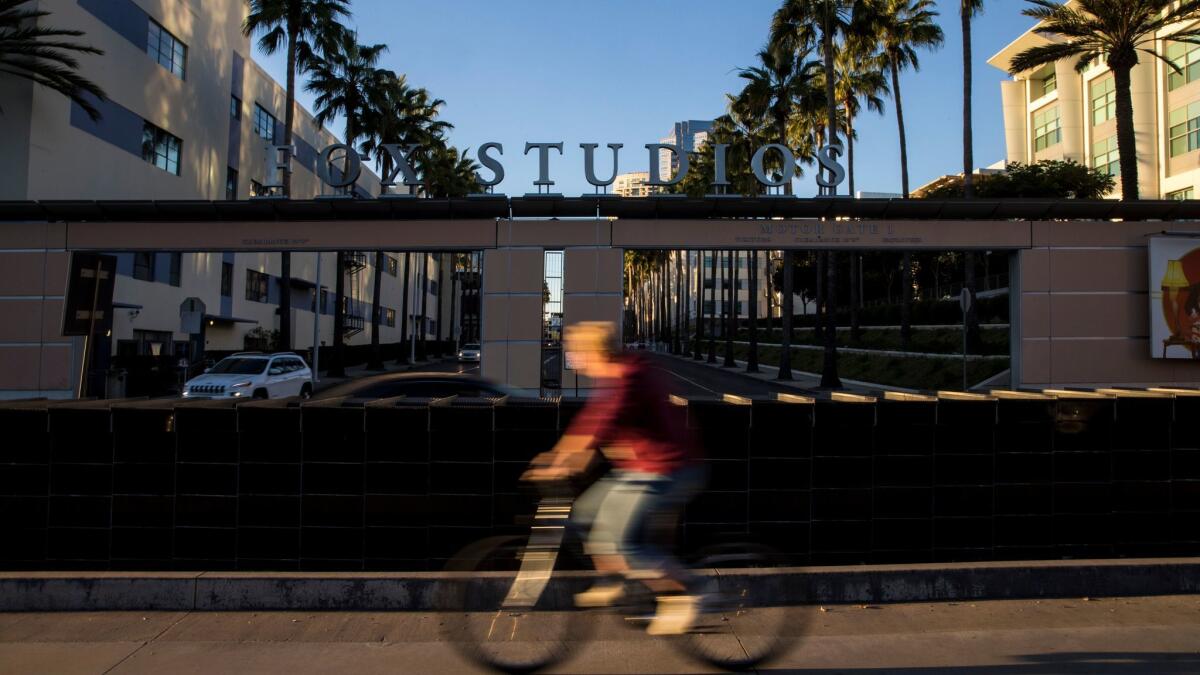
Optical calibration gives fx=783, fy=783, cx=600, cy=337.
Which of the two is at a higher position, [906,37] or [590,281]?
[906,37]

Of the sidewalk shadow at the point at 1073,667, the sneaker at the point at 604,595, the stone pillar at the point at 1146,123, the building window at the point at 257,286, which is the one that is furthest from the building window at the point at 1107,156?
the sneaker at the point at 604,595

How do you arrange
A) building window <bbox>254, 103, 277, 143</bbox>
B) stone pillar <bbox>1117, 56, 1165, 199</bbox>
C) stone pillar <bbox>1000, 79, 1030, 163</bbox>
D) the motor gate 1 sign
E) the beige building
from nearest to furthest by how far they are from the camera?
1. the motor gate 1 sign
2. the beige building
3. building window <bbox>254, 103, 277, 143</bbox>
4. stone pillar <bbox>1117, 56, 1165, 199</bbox>
5. stone pillar <bbox>1000, 79, 1030, 163</bbox>

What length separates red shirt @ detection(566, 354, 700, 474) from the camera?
14.1ft

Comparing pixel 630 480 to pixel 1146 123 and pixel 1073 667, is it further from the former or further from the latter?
pixel 1146 123

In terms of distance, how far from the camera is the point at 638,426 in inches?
169

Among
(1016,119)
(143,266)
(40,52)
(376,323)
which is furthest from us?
(1016,119)

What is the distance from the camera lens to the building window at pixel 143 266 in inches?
1190

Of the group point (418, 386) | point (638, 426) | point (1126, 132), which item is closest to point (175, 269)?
point (418, 386)

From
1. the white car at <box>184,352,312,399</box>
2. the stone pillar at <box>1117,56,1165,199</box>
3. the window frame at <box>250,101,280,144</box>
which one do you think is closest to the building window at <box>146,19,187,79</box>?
the window frame at <box>250,101,280,144</box>

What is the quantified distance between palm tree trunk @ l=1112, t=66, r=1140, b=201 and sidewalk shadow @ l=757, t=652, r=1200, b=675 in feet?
82.2

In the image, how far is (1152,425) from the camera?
5.96m

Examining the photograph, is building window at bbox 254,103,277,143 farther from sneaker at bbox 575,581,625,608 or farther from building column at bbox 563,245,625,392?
sneaker at bbox 575,581,625,608

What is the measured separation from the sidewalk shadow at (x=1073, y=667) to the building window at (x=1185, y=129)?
5279 cm

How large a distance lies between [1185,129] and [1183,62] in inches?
151
